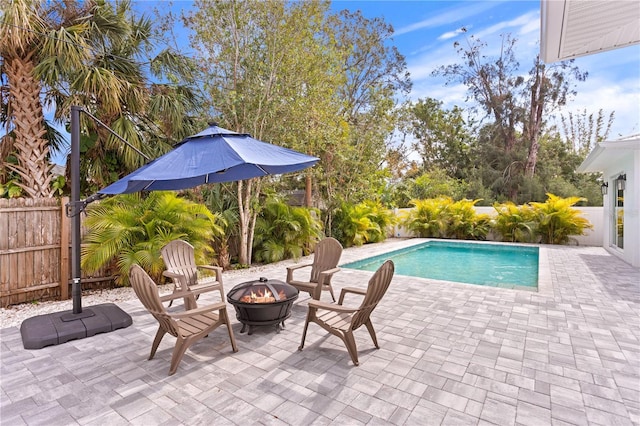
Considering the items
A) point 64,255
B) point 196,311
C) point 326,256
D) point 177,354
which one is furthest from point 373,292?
point 64,255

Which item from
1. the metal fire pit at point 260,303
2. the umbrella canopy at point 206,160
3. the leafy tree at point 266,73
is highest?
the leafy tree at point 266,73

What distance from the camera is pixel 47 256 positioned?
5777mm

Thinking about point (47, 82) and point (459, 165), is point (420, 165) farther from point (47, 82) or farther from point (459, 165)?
point (47, 82)

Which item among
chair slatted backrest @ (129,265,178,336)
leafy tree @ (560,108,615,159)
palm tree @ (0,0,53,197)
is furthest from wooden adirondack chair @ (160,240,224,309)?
leafy tree @ (560,108,615,159)

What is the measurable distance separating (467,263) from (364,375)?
26.7ft

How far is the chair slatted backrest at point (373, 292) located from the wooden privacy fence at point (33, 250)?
5.11 m

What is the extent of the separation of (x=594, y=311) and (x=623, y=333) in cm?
87

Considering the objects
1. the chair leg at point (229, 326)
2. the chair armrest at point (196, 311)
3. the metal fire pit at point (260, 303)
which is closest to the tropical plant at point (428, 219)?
the metal fire pit at point (260, 303)

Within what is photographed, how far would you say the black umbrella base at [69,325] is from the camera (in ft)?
12.6

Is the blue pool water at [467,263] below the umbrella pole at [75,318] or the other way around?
below

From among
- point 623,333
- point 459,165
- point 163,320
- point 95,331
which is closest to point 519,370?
point 623,333

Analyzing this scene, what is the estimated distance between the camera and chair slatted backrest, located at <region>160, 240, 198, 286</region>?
4844 millimetres

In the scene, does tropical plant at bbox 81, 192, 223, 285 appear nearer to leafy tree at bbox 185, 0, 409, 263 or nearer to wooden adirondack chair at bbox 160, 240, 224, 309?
wooden adirondack chair at bbox 160, 240, 224, 309

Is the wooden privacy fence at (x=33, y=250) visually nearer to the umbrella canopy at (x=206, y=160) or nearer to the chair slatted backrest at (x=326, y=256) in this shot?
the umbrella canopy at (x=206, y=160)
